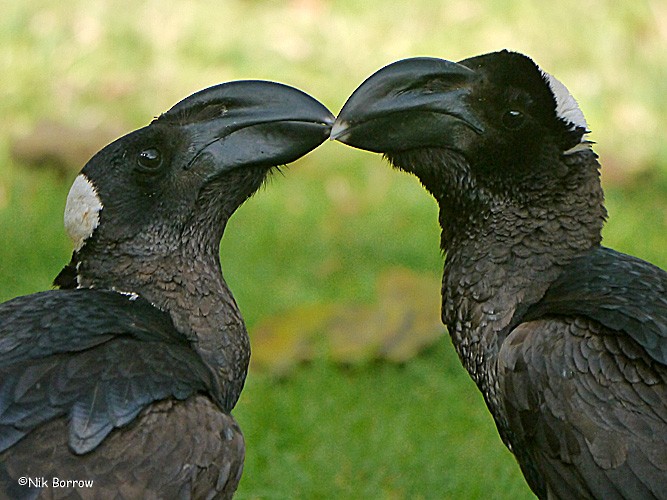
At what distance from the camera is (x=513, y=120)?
13.7ft

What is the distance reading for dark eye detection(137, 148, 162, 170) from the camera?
416cm

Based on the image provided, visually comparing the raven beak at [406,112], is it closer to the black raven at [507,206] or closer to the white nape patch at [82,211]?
the black raven at [507,206]

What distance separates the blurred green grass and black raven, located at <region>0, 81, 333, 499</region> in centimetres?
147

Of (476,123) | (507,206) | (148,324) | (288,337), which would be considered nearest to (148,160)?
(148,324)

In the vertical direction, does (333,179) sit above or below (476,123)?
above

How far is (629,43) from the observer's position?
1088cm

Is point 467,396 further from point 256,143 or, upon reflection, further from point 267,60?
point 267,60

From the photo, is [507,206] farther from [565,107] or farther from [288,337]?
[288,337]

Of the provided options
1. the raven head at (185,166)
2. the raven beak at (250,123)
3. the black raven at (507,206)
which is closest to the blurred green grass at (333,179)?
the black raven at (507,206)

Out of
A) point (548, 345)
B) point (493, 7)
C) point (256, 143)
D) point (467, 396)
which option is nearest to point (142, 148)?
point (256, 143)

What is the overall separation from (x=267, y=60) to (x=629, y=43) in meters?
3.13

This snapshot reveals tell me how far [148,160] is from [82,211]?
0.28 m

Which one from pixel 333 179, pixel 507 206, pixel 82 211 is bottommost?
pixel 507 206

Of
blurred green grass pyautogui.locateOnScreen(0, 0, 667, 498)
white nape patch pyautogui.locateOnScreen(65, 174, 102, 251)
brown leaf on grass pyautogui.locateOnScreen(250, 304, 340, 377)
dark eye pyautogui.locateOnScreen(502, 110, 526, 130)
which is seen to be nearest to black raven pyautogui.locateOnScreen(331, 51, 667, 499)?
dark eye pyautogui.locateOnScreen(502, 110, 526, 130)
